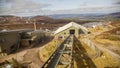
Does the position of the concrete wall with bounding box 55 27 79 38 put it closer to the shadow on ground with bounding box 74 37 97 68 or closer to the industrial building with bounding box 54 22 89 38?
the industrial building with bounding box 54 22 89 38

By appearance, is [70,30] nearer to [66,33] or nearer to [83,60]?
[66,33]

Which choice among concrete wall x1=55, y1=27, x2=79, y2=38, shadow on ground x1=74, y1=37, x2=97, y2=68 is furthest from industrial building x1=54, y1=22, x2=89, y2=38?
shadow on ground x1=74, y1=37, x2=97, y2=68

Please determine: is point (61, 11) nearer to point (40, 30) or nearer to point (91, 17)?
point (91, 17)

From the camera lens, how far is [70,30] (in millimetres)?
8977

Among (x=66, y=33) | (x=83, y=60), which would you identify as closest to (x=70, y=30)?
(x=66, y=33)

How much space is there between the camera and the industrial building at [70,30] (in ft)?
28.8

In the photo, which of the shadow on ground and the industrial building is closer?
the shadow on ground

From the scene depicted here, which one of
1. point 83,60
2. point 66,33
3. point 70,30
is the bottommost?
point 83,60

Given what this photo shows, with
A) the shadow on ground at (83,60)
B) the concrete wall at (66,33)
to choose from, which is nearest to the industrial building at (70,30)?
the concrete wall at (66,33)

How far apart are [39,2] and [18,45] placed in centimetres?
216

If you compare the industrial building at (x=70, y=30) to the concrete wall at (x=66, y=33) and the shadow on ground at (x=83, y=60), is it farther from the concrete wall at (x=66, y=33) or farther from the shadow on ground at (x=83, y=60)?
the shadow on ground at (x=83, y=60)

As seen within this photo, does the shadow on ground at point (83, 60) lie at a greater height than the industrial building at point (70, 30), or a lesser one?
lesser

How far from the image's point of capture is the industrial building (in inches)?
345

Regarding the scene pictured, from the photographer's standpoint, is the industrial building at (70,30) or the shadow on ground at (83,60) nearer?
the shadow on ground at (83,60)
